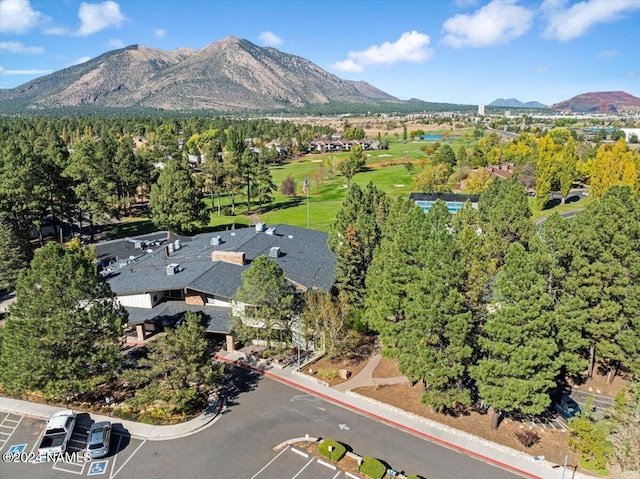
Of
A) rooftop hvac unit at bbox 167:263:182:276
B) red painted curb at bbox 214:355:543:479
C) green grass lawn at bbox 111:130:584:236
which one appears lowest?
red painted curb at bbox 214:355:543:479

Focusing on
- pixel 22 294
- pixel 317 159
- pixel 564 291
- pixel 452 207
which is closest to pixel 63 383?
pixel 22 294

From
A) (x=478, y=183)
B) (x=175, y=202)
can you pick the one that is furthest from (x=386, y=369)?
(x=478, y=183)

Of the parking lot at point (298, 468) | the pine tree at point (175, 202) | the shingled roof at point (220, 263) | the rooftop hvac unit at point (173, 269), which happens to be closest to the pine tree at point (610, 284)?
the parking lot at point (298, 468)

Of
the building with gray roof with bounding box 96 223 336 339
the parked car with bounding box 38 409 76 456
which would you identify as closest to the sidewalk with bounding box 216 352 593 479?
the building with gray roof with bounding box 96 223 336 339

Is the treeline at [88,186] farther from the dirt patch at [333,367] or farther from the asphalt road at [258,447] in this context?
the dirt patch at [333,367]

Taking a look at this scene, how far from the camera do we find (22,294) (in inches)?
1272

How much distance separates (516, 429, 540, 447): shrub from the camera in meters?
30.7

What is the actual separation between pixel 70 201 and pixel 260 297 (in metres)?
48.3

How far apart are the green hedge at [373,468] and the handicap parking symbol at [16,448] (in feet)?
74.2

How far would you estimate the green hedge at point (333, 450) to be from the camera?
1134 inches

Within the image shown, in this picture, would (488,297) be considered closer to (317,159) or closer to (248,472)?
(248,472)

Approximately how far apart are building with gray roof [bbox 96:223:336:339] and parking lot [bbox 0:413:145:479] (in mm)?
11940

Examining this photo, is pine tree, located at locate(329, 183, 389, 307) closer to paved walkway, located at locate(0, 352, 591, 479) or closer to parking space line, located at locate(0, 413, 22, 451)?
paved walkway, located at locate(0, 352, 591, 479)

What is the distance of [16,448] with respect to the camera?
30.3 metres
